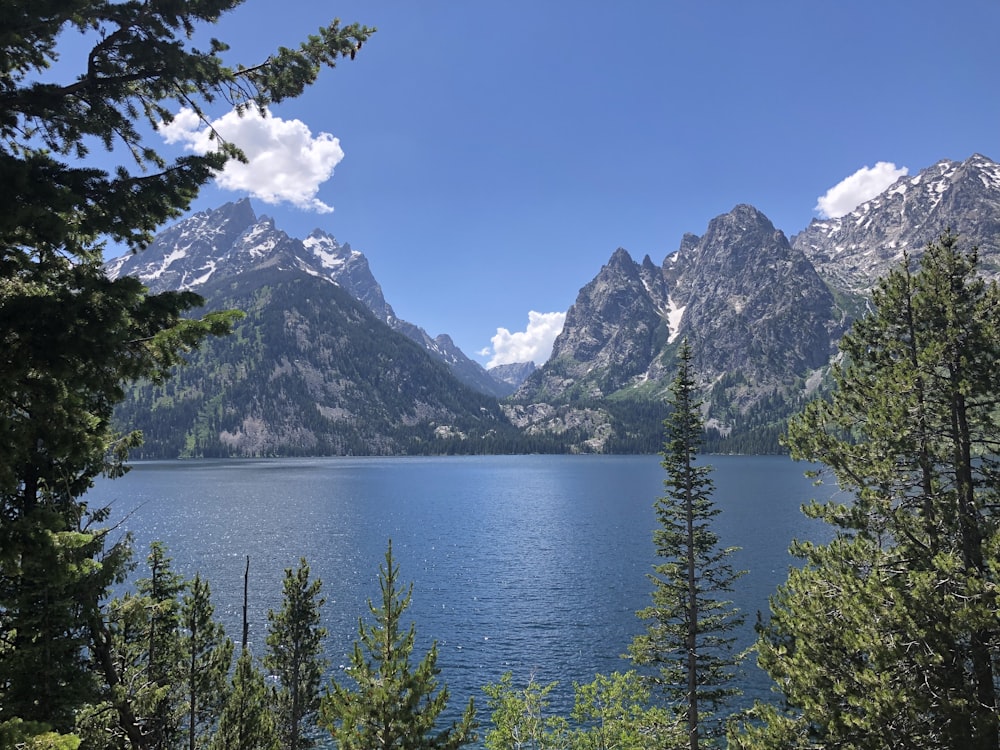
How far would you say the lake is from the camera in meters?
59.9

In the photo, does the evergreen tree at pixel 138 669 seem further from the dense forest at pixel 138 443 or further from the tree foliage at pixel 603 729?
the tree foliage at pixel 603 729

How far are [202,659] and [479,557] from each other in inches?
2668

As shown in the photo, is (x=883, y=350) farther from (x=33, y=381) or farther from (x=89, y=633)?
(x=89, y=633)

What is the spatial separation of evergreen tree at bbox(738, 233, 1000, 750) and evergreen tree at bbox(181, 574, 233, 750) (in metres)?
30.9

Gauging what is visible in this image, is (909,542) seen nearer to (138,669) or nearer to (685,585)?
(685,585)

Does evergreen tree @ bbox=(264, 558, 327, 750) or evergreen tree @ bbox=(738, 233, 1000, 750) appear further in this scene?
evergreen tree @ bbox=(264, 558, 327, 750)

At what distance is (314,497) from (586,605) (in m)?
123

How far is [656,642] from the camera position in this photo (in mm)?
29844

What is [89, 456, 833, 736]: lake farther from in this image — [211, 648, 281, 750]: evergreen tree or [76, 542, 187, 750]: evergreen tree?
[211, 648, 281, 750]: evergreen tree

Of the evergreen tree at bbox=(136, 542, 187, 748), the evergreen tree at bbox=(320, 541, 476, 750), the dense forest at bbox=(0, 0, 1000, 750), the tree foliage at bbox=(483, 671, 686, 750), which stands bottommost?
the tree foliage at bbox=(483, 671, 686, 750)

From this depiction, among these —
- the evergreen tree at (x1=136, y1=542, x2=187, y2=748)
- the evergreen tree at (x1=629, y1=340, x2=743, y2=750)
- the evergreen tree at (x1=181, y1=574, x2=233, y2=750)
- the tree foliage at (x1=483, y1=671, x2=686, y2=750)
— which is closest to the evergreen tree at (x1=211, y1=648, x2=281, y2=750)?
the evergreen tree at (x1=136, y1=542, x2=187, y2=748)

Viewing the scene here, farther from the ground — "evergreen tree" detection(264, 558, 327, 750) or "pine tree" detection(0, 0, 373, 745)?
"pine tree" detection(0, 0, 373, 745)

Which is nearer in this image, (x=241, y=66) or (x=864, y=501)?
(x=241, y=66)

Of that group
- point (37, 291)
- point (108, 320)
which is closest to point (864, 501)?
point (108, 320)
